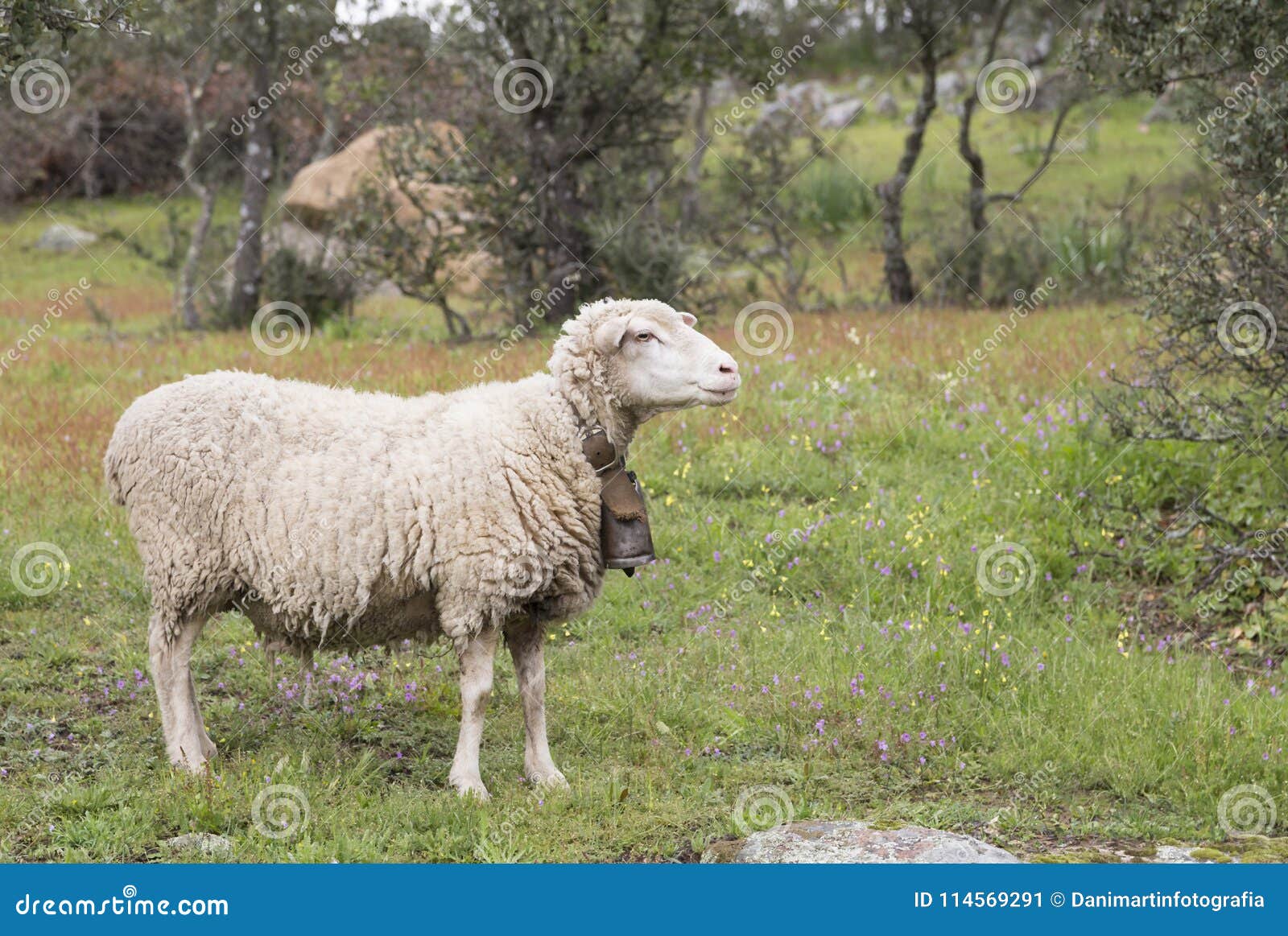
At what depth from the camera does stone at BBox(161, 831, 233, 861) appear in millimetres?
5055

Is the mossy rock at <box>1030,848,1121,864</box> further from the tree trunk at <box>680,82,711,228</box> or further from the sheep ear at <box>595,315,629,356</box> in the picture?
the tree trunk at <box>680,82,711,228</box>

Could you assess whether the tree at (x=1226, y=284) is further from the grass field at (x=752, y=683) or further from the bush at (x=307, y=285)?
the bush at (x=307, y=285)

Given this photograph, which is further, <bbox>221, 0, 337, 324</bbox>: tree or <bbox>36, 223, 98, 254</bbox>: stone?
<bbox>36, 223, 98, 254</bbox>: stone

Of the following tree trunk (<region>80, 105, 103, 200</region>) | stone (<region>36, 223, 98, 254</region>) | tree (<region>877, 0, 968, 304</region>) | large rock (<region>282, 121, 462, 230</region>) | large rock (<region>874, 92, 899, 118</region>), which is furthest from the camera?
large rock (<region>874, 92, 899, 118</region>)

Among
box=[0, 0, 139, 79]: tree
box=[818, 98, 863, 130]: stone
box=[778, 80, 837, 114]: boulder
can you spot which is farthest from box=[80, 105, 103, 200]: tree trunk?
box=[0, 0, 139, 79]: tree

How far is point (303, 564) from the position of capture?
570cm

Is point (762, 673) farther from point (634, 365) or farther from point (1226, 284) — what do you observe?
point (1226, 284)

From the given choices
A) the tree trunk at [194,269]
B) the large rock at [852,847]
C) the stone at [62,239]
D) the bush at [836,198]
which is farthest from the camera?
the stone at [62,239]

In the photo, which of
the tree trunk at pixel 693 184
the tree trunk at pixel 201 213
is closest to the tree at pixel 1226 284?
the tree trunk at pixel 693 184

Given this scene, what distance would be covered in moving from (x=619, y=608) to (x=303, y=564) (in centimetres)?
264

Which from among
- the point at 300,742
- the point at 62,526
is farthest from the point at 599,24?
the point at 300,742

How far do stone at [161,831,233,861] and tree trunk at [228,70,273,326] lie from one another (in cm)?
1255

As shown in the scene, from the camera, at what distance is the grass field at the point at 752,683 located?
5539 millimetres

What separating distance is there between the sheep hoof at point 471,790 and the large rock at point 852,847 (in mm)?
1026
